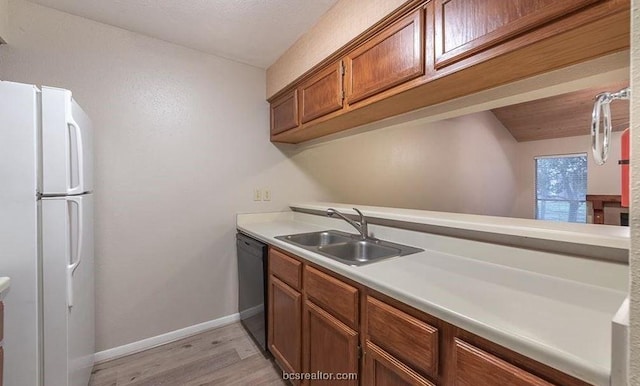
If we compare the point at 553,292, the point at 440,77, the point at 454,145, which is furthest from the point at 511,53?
the point at 454,145

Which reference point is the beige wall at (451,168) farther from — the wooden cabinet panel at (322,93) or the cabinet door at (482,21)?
the cabinet door at (482,21)

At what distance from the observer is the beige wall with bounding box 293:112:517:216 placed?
129 inches

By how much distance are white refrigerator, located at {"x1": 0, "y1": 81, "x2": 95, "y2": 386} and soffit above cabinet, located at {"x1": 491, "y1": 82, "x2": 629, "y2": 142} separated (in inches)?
116

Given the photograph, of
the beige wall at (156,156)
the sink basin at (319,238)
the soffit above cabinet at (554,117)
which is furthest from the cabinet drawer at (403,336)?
the soffit above cabinet at (554,117)

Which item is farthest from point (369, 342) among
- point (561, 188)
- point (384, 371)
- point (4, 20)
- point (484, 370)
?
point (561, 188)

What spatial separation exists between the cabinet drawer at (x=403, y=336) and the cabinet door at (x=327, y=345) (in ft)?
0.51

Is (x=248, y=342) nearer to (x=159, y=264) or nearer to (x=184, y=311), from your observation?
(x=184, y=311)

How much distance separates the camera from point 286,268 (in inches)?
64.6

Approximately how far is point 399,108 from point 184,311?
2336 mm

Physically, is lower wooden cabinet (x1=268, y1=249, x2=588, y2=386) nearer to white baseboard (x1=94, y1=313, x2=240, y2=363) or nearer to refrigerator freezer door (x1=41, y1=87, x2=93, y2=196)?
white baseboard (x1=94, y1=313, x2=240, y2=363)

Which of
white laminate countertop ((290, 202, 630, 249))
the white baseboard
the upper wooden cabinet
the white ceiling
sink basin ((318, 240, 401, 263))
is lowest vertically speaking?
the white baseboard

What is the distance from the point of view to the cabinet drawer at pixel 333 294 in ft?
3.79

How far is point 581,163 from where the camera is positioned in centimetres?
376

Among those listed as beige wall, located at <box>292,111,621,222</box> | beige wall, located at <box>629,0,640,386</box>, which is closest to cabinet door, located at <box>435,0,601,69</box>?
beige wall, located at <box>629,0,640,386</box>
